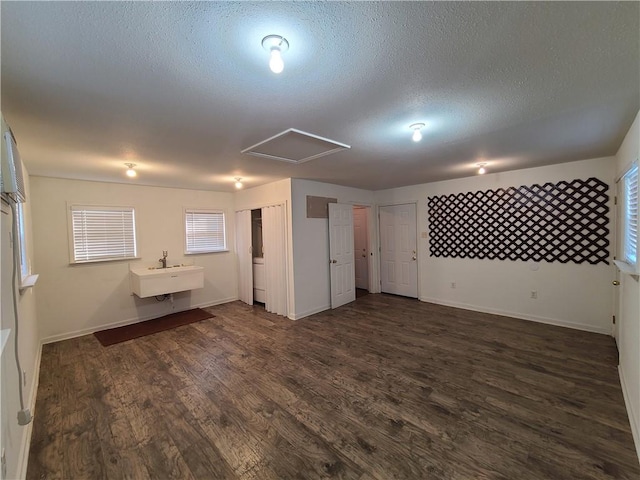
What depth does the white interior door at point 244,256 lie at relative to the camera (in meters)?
5.34

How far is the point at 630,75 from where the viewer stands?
155cm

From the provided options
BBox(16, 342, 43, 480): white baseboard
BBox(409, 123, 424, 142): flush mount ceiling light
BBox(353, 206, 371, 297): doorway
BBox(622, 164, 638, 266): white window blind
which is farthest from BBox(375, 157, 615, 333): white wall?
BBox(16, 342, 43, 480): white baseboard

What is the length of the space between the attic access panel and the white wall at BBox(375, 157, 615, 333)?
2952mm

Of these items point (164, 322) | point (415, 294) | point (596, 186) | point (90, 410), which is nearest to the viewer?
point (90, 410)

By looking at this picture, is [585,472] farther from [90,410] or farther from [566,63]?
[90,410]

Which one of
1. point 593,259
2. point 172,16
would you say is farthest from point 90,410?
point 593,259

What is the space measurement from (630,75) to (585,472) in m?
2.30

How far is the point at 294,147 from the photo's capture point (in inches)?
108

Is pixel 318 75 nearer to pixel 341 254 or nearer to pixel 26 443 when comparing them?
pixel 26 443

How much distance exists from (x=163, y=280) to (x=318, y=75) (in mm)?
4010

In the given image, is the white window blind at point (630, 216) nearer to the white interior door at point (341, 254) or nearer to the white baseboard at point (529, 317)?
the white baseboard at point (529, 317)

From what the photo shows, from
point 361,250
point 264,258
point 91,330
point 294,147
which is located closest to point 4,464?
point 294,147

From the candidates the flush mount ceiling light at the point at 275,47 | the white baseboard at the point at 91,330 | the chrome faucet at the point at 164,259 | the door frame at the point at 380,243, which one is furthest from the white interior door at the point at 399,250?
the flush mount ceiling light at the point at 275,47

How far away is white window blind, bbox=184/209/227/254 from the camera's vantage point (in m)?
5.11
